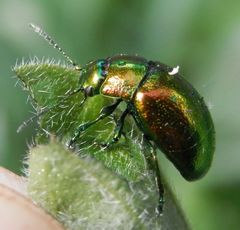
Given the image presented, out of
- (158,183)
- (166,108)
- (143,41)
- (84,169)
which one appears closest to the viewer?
(84,169)

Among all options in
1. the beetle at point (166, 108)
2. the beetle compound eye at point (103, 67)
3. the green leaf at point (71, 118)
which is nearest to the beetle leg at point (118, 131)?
the green leaf at point (71, 118)

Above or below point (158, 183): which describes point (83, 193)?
below

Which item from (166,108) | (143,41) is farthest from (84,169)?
(143,41)

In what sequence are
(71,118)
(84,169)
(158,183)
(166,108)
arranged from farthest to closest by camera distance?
(166,108) → (71,118) → (158,183) → (84,169)

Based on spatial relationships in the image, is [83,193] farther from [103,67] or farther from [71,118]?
[103,67]

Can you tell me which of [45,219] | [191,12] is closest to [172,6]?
[191,12]

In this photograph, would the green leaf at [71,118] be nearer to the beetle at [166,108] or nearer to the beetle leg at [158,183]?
the beetle leg at [158,183]

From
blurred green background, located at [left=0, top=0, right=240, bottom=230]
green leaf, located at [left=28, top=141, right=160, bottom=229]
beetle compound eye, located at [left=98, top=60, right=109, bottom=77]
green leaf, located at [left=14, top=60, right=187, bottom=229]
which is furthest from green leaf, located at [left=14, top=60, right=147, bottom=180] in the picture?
blurred green background, located at [left=0, top=0, right=240, bottom=230]

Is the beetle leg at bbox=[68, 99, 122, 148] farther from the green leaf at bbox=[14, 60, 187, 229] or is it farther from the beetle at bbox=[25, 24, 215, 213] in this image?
the beetle at bbox=[25, 24, 215, 213]
